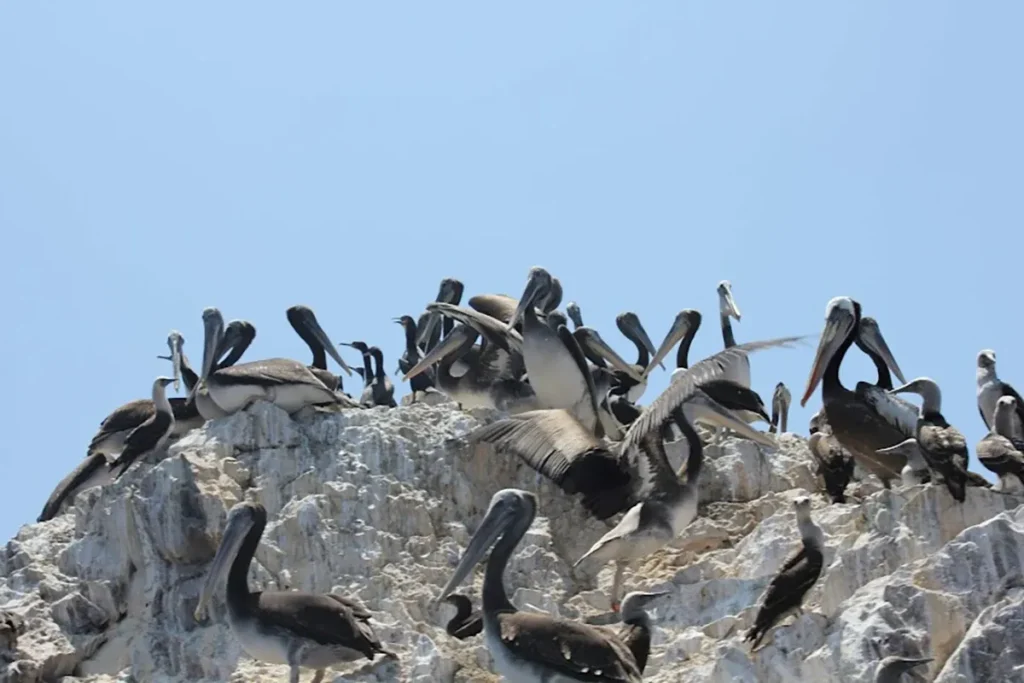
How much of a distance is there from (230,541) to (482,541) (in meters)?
1.68

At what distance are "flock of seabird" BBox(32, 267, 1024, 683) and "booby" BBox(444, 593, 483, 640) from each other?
0.01 metres

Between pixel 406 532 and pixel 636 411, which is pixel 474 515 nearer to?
pixel 406 532

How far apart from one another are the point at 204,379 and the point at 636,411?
3847 mm

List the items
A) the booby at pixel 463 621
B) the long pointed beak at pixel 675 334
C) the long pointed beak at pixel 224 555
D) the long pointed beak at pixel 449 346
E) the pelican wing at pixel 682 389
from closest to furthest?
1. the long pointed beak at pixel 224 555
2. the booby at pixel 463 621
3. the pelican wing at pixel 682 389
4. the long pointed beak at pixel 449 346
5. the long pointed beak at pixel 675 334

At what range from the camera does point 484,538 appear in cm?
1384

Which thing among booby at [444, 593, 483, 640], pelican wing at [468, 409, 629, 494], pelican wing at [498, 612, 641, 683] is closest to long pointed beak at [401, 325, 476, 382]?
pelican wing at [468, 409, 629, 494]

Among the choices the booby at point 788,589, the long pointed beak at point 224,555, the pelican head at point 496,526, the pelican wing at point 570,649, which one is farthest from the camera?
the pelican head at point 496,526

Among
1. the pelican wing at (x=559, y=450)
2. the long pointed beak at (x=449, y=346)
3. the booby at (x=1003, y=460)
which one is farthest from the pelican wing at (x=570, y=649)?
the long pointed beak at (x=449, y=346)

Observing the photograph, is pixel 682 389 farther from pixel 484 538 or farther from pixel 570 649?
pixel 570 649

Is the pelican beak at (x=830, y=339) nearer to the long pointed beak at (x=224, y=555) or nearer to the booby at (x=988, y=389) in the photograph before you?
the booby at (x=988, y=389)

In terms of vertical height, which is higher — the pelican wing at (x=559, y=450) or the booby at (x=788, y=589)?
the pelican wing at (x=559, y=450)

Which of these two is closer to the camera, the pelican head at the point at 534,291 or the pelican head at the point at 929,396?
the pelican head at the point at 929,396

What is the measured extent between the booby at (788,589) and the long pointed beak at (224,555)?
3417 mm

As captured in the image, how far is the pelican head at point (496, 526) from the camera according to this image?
45.3 feet
